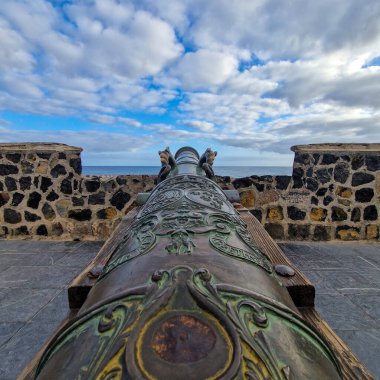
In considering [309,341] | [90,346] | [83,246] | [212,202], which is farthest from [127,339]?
[83,246]

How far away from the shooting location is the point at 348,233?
5.13m

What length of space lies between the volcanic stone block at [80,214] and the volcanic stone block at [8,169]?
1.24 meters

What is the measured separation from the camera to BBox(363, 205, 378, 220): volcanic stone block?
5086mm

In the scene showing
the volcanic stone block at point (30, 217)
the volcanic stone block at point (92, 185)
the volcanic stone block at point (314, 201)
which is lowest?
the volcanic stone block at point (30, 217)

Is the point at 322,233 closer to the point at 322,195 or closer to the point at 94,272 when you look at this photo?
the point at 322,195

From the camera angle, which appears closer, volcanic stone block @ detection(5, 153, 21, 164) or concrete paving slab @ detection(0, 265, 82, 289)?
concrete paving slab @ detection(0, 265, 82, 289)

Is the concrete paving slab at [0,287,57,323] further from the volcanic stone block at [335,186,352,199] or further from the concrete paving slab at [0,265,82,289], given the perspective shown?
the volcanic stone block at [335,186,352,199]

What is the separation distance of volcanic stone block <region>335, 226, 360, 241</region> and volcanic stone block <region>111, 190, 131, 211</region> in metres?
3.79

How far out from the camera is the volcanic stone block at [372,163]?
5.03m

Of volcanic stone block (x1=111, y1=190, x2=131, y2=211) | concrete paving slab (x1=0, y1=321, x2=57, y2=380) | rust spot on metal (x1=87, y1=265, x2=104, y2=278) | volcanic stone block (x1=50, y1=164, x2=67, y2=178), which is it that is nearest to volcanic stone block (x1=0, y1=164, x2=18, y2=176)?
volcanic stone block (x1=50, y1=164, x2=67, y2=178)

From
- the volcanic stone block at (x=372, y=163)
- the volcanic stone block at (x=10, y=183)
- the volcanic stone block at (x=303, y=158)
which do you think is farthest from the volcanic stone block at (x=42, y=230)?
the volcanic stone block at (x=372, y=163)

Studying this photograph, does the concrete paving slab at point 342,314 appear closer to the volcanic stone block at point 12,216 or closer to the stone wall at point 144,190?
the stone wall at point 144,190

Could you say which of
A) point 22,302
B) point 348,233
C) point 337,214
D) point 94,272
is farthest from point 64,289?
point 348,233

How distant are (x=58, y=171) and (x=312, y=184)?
14.9 feet
